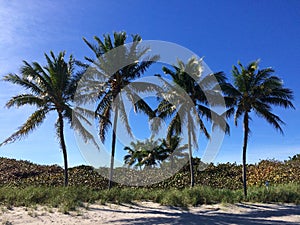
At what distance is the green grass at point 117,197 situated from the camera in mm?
14875

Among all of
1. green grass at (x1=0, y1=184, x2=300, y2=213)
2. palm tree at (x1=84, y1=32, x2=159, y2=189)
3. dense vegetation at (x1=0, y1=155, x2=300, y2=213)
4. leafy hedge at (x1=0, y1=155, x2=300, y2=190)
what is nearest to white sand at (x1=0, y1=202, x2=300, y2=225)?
green grass at (x1=0, y1=184, x2=300, y2=213)

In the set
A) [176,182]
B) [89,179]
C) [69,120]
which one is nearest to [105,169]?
[89,179]

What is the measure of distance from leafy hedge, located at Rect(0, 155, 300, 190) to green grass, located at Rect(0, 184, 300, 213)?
7.63 meters

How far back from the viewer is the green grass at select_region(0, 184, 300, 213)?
14.9 m

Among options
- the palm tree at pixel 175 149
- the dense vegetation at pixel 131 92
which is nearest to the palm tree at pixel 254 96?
the dense vegetation at pixel 131 92

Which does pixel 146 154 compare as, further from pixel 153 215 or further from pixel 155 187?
pixel 153 215

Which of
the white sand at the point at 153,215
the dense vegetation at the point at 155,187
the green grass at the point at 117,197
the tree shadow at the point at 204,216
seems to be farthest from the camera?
the dense vegetation at the point at 155,187

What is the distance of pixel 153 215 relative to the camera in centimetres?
1447

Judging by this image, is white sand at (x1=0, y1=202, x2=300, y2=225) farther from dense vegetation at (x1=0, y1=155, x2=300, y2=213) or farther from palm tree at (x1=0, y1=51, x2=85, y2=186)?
palm tree at (x1=0, y1=51, x2=85, y2=186)

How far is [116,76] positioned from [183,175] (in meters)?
15.0

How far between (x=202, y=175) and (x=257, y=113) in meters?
11.8

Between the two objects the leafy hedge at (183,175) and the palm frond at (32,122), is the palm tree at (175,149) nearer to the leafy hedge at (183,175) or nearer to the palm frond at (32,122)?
the leafy hedge at (183,175)

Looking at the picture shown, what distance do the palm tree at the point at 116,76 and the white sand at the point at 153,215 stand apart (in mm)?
5733

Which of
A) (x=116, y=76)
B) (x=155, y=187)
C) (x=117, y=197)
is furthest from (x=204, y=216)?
(x=155, y=187)
